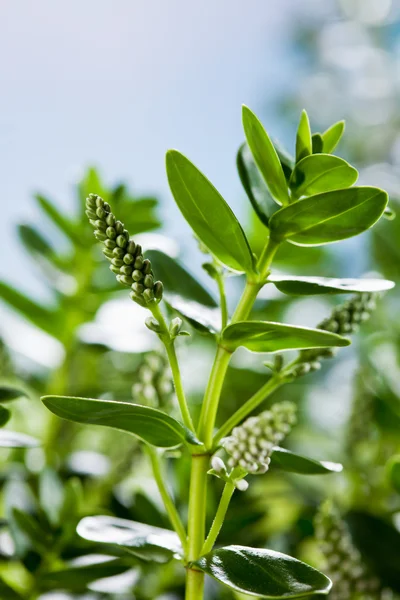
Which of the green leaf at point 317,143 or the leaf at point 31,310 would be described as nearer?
the green leaf at point 317,143

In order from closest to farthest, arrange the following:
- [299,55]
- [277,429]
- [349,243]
Result: [277,429] < [349,243] < [299,55]

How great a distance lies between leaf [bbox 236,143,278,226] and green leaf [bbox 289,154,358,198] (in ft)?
0.10

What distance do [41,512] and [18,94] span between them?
97.0 inches

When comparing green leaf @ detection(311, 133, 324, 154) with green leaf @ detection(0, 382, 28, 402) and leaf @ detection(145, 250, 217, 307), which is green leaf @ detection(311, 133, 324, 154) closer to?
leaf @ detection(145, 250, 217, 307)

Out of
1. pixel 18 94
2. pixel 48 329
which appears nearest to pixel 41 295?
pixel 48 329

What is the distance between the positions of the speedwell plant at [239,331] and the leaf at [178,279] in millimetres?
33

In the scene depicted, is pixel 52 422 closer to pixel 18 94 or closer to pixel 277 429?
pixel 277 429

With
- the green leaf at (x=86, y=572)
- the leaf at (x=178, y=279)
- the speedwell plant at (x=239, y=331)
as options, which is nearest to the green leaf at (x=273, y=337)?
the speedwell plant at (x=239, y=331)

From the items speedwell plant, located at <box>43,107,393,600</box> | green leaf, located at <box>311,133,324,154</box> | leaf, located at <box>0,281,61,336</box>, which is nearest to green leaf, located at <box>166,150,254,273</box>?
speedwell plant, located at <box>43,107,393,600</box>

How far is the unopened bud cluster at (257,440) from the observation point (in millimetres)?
387

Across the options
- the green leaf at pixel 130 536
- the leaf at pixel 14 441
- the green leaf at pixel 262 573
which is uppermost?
the green leaf at pixel 262 573

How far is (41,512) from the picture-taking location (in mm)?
635

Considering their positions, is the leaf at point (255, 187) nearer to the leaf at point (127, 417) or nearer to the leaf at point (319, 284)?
the leaf at point (319, 284)

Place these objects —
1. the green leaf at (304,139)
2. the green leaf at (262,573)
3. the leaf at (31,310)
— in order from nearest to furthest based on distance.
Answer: the green leaf at (262,573), the green leaf at (304,139), the leaf at (31,310)
